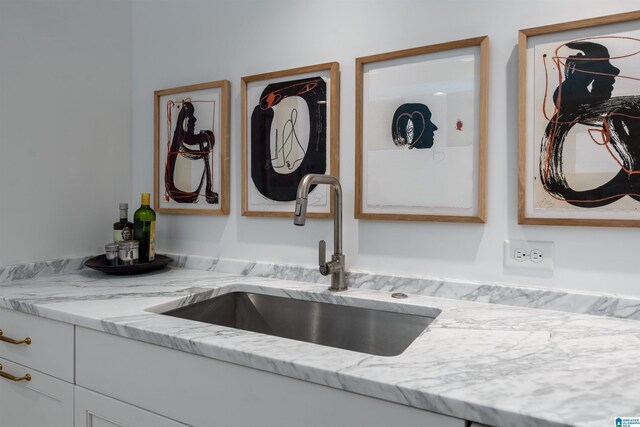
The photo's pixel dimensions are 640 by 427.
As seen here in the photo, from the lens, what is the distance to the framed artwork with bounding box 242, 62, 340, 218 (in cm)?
158

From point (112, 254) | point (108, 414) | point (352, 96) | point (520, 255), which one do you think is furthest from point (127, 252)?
point (520, 255)

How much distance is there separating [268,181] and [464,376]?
108cm

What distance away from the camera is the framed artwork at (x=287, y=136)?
1576mm

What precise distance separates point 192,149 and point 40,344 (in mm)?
913

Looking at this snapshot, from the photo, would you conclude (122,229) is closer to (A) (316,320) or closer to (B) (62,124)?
(B) (62,124)

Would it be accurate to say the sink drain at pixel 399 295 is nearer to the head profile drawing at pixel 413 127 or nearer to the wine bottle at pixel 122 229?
the head profile drawing at pixel 413 127

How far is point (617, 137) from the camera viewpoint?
1173mm

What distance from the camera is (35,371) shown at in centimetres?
130

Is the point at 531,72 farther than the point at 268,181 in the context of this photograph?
No

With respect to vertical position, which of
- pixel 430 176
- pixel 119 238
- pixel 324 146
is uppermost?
→ pixel 324 146

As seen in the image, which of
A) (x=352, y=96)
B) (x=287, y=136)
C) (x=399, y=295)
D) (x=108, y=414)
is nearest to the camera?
(x=108, y=414)

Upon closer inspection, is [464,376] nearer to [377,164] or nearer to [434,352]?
[434,352]

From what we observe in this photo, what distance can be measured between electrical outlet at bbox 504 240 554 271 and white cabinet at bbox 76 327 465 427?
695mm

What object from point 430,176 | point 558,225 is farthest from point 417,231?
point 558,225
